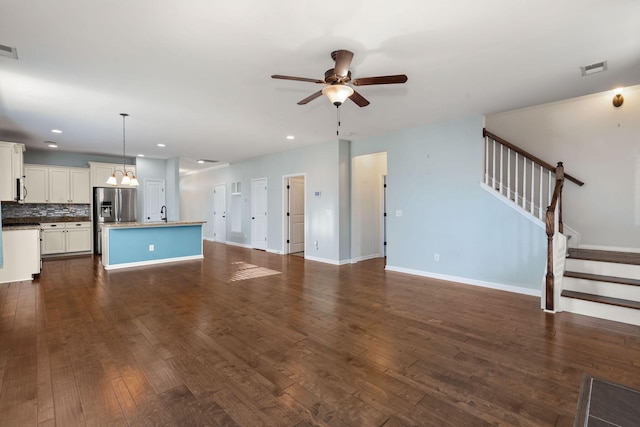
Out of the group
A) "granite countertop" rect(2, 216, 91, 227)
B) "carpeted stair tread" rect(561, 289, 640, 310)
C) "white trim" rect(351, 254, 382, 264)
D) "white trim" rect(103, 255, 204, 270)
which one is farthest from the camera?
"granite countertop" rect(2, 216, 91, 227)

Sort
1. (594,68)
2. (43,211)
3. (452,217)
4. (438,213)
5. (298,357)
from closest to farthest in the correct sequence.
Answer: (298,357)
(594,68)
(452,217)
(438,213)
(43,211)

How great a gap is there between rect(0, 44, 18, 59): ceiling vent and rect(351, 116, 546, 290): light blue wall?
17.3 feet

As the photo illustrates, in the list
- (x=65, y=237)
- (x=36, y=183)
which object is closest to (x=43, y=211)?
(x=36, y=183)

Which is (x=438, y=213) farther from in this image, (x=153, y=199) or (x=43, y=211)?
(x=43, y=211)

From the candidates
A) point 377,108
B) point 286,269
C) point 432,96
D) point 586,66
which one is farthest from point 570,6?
point 286,269

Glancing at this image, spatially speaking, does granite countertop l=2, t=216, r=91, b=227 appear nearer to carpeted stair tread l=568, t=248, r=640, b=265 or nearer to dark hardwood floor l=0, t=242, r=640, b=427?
dark hardwood floor l=0, t=242, r=640, b=427

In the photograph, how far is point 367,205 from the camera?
7.13 meters

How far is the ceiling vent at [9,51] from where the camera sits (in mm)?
2724

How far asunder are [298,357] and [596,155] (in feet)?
17.5

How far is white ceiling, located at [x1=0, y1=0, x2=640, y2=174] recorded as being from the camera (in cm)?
224

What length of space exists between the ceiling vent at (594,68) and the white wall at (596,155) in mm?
1745

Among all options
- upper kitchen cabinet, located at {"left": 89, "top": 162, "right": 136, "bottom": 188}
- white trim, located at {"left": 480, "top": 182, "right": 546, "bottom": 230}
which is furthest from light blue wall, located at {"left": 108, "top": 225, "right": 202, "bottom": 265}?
white trim, located at {"left": 480, "top": 182, "right": 546, "bottom": 230}

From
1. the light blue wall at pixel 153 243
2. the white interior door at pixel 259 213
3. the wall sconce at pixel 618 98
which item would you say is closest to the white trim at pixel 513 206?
the wall sconce at pixel 618 98

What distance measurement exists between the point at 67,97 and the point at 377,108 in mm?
4224
